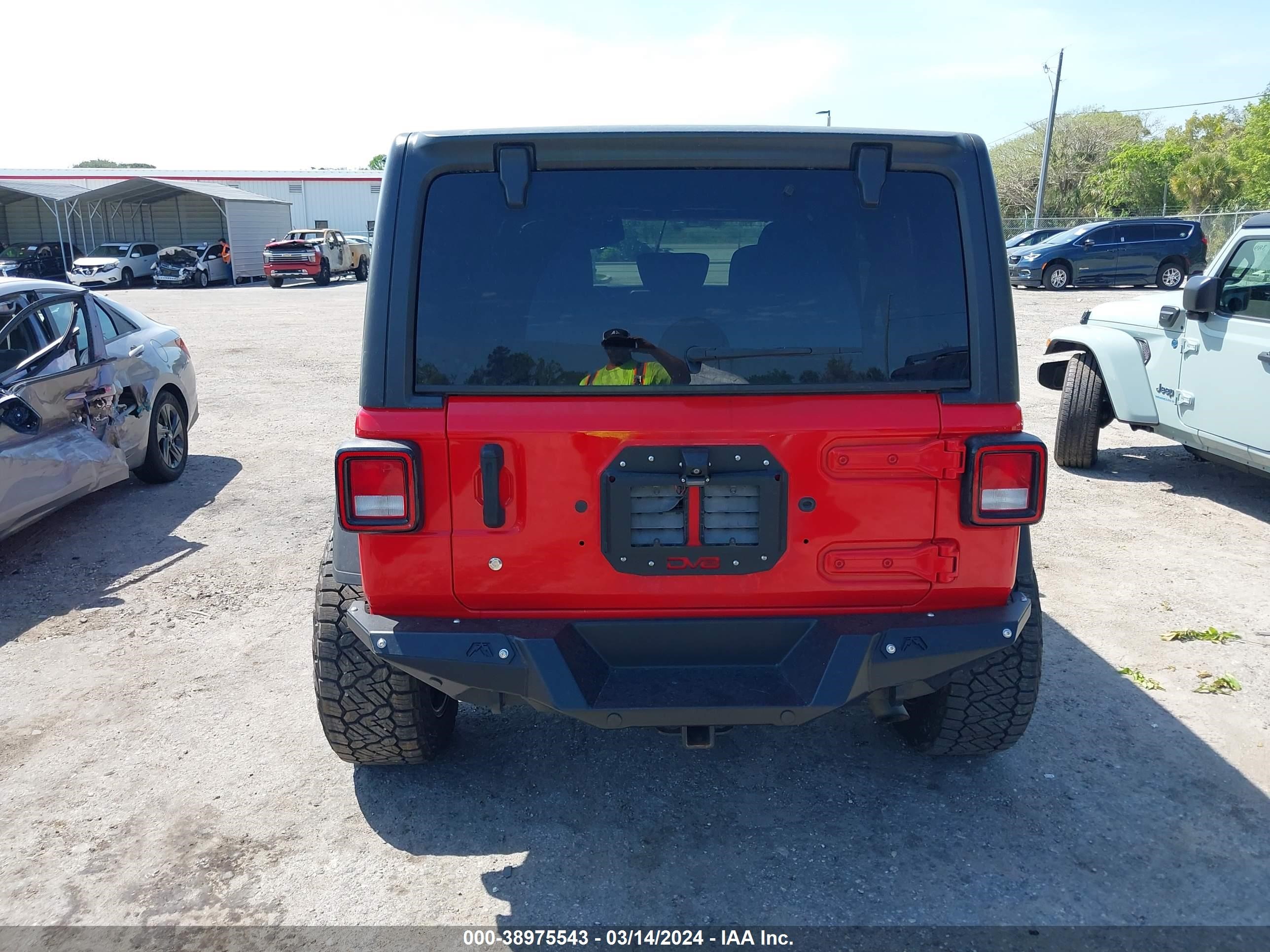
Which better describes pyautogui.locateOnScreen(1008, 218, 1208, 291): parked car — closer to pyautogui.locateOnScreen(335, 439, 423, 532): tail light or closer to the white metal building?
pyautogui.locateOnScreen(335, 439, 423, 532): tail light

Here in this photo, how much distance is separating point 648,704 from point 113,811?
192 centimetres

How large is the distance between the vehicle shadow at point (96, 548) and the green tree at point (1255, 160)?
40.1m

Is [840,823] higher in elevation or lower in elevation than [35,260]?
lower

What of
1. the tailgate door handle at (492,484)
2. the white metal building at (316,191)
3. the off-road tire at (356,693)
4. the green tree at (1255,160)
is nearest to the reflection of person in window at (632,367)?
the tailgate door handle at (492,484)

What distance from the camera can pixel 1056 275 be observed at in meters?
25.0

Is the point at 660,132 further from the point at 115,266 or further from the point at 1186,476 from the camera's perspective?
the point at 115,266

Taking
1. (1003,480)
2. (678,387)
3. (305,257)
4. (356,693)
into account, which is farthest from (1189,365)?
(305,257)

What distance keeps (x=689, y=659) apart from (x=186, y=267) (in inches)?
1303

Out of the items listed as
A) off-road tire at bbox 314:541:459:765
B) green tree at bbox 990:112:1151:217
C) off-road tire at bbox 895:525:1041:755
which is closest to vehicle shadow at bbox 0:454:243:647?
off-road tire at bbox 314:541:459:765

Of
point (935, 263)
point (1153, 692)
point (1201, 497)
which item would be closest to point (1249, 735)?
point (1153, 692)

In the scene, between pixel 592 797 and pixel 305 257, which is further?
pixel 305 257

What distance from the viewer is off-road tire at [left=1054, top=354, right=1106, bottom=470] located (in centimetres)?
745

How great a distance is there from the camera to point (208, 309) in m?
23.5

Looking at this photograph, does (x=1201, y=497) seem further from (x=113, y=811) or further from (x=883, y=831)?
(x=113, y=811)
